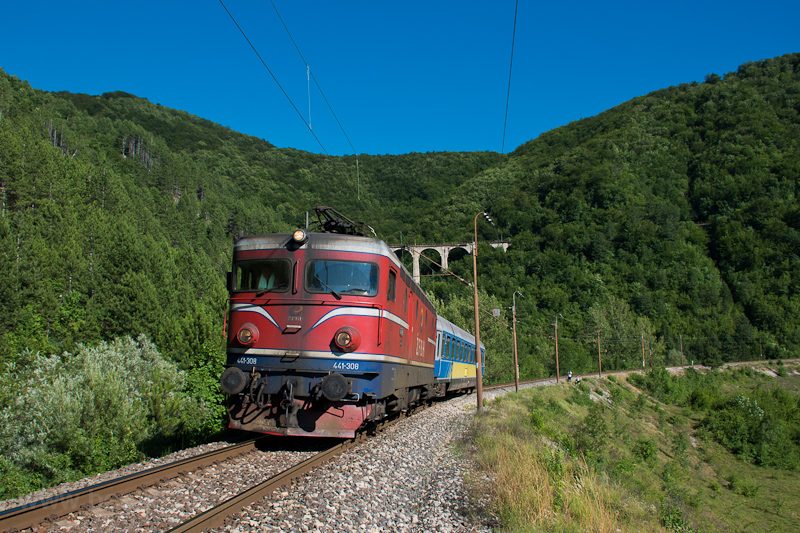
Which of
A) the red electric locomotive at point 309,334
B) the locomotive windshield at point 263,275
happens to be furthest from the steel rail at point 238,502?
the locomotive windshield at point 263,275

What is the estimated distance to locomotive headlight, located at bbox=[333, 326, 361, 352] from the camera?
8.26m

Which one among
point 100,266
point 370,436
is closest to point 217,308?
point 370,436

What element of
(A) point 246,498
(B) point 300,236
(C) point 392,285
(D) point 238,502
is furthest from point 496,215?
(D) point 238,502

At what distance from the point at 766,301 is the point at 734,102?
6345 cm

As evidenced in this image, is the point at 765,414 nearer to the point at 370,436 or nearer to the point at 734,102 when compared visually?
the point at 370,436

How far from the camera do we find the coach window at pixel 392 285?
9.16 meters

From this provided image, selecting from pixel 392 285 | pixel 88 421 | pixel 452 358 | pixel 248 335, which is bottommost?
pixel 88 421

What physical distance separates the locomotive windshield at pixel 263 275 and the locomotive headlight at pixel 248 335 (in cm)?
68

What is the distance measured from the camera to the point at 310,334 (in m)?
8.40

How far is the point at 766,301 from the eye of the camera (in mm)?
101875

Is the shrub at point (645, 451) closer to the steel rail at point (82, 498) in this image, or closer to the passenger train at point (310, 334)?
the passenger train at point (310, 334)

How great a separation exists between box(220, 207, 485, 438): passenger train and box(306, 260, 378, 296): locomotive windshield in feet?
0.06

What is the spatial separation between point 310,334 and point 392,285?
5.91ft

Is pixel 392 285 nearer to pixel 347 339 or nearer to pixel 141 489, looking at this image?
pixel 347 339
